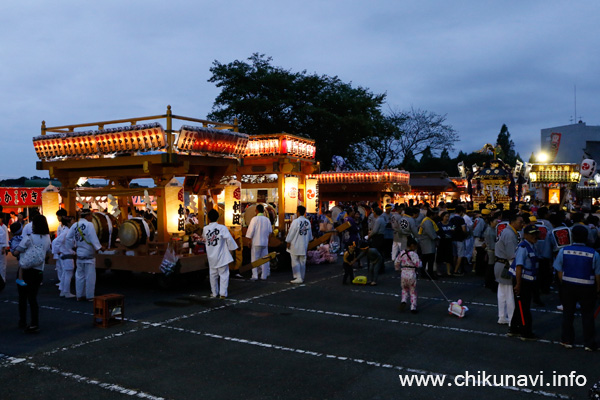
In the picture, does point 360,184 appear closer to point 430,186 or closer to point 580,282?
point 430,186

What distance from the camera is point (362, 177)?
29.8m

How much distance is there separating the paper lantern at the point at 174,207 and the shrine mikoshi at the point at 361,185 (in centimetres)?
1853

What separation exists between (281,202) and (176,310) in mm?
7470

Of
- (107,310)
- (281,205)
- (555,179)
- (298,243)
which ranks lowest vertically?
(107,310)

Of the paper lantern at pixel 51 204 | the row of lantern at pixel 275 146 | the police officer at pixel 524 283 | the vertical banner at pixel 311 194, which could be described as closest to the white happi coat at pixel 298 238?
the row of lantern at pixel 275 146

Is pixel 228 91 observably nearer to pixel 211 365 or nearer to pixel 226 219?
pixel 226 219

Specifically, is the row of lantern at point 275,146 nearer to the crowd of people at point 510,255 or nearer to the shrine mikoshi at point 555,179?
the crowd of people at point 510,255

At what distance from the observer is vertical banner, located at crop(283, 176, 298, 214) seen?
16031mm

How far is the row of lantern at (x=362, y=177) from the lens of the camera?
29.4m

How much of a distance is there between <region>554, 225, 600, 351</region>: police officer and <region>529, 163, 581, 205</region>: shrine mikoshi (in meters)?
34.2

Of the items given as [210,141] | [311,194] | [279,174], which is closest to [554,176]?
[311,194]

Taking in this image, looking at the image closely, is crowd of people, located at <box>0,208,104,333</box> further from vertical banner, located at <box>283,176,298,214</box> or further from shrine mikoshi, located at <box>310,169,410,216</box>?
shrine mikoshi, located at <box>310,169,410,216</box>

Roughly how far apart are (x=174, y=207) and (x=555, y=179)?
35.6 metres

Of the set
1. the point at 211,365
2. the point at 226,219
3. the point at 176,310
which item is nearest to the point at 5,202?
the point at 226,219
